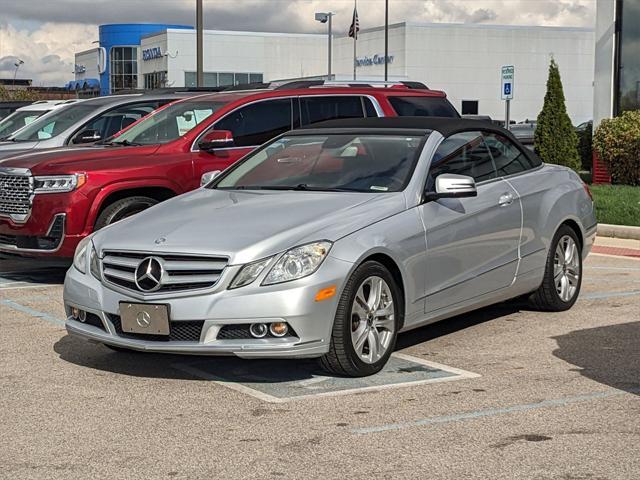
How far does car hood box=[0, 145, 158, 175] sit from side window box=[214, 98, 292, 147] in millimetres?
867

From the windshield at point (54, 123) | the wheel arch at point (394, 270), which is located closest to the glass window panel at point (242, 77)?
the windshield at point (54, 123)

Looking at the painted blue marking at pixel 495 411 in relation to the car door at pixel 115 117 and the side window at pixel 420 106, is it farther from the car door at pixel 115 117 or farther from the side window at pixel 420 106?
the car door at pixel 115 117

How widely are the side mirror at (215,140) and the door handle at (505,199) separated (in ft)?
11.6

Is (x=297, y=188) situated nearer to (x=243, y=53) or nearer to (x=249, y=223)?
(x=249, y=223)

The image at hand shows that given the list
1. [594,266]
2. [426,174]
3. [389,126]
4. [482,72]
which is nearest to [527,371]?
[426,174]

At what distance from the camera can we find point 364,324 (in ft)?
22.4

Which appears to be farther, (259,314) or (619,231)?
(619,231)

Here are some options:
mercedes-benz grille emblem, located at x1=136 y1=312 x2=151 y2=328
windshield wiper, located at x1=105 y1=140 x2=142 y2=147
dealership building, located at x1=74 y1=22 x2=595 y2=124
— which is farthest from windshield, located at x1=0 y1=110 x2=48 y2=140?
dealership building, located at x1=74 y1=22 x2=595 y2=124

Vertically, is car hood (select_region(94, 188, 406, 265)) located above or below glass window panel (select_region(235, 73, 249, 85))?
below

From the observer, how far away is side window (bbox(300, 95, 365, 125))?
12242mm

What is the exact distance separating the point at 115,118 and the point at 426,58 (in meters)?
65.3

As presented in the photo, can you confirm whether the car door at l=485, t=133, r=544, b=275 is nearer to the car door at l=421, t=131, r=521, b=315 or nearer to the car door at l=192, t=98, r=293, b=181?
the car door at l=421, t=131, r=521, b=315

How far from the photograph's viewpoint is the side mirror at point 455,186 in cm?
739

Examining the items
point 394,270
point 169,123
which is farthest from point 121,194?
point 394,270
